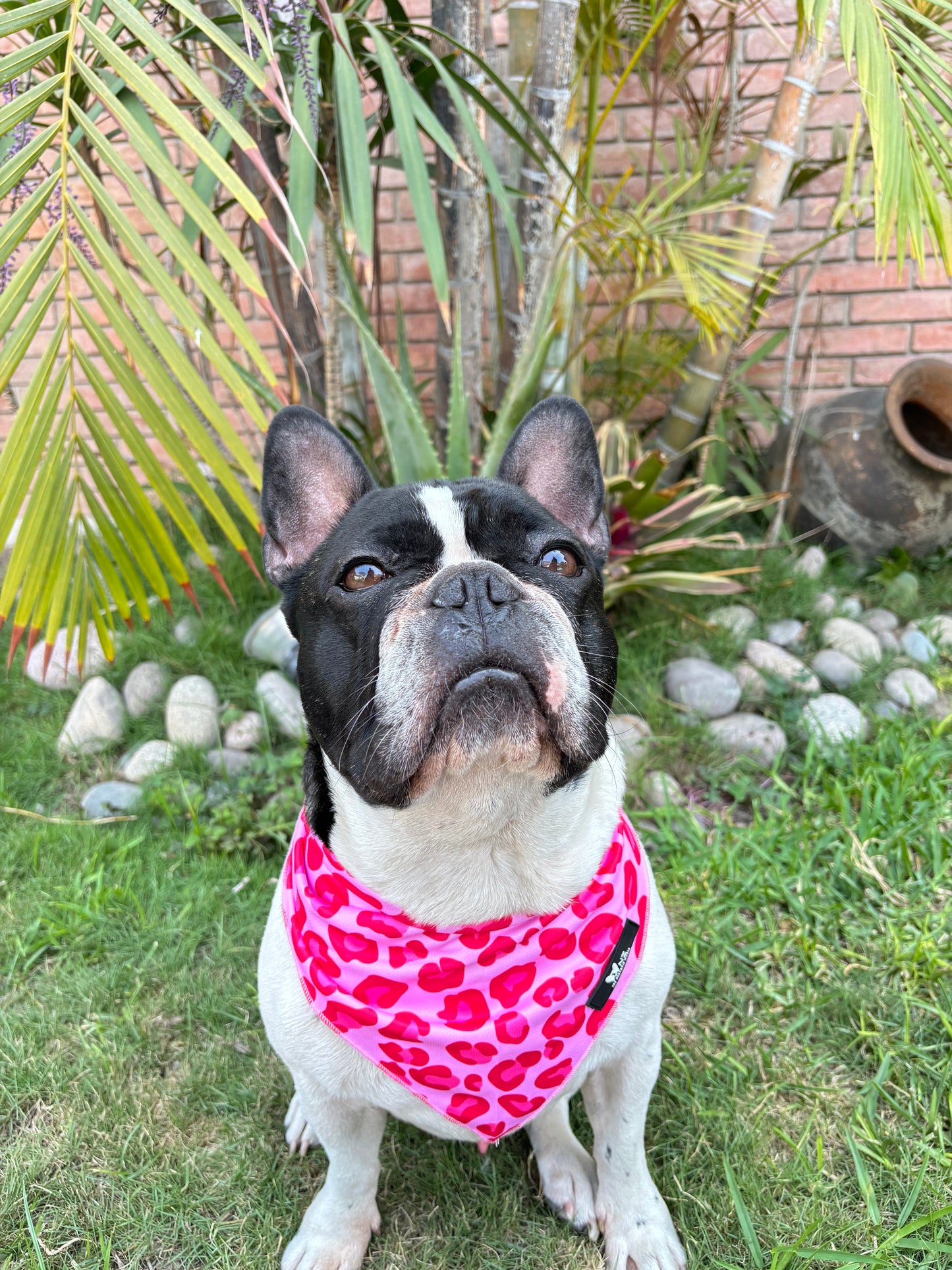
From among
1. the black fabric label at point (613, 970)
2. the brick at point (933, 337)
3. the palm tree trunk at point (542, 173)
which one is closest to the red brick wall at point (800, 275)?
the brick at point (933, 337)

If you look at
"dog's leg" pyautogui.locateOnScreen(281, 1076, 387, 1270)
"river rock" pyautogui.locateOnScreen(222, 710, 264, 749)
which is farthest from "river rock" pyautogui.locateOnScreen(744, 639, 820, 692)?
"dog's leg" pyautogui.locateOnScreen(281, 1076, 387, 1270)

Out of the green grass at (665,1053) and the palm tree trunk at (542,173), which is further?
the palm tree trunk at (542,173)

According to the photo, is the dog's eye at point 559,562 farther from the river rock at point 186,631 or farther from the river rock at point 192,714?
the river rock at point 186,631

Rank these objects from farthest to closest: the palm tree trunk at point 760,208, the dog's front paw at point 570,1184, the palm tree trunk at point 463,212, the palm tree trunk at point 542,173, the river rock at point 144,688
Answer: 1. the river rock at point 144,688
2. the palm tree trunk at point 760,208
3. the palm tree trunk at point 542,173
4. the palm tree trunk at point 463,212
5. the dog's front paw at point 570,1184

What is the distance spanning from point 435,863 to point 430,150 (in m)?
3.66

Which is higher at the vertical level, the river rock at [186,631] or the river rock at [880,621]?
the river rock at [186,631]

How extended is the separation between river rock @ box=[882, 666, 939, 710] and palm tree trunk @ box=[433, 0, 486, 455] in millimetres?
1828

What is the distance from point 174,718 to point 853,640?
2.57 metres

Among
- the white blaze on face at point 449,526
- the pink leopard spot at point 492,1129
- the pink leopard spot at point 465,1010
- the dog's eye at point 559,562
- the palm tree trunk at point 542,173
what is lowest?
the pink leopard spot at point 492,1129

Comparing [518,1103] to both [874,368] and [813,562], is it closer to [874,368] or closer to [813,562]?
[813,562]

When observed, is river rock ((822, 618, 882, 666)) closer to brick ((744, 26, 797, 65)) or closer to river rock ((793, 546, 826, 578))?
river rock ((793, 546, 826, 578))

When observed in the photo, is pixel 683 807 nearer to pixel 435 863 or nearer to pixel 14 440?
pixel 435 863

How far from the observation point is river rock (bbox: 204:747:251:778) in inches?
116

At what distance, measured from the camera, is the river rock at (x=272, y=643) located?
3240 mm
